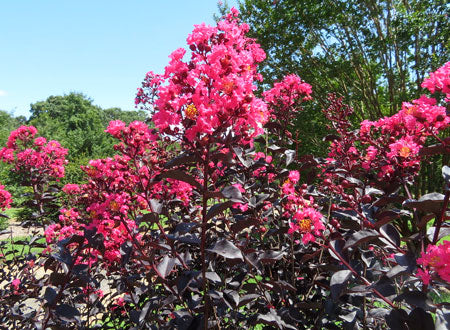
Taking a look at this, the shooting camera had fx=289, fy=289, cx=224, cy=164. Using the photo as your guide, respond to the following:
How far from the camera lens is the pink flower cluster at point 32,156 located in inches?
140

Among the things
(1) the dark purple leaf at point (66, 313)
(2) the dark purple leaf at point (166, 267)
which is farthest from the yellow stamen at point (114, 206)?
(1) the dark purple leaf at point (66, 313)

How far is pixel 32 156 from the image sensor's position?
3.55m

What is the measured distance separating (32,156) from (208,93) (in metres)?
3.29

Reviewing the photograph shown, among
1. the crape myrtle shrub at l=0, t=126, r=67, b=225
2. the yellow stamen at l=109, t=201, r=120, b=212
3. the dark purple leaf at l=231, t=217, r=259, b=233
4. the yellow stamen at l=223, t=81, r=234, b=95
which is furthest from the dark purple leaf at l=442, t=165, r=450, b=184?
the crape myrtle shrub at l=0, t=126, r=67, b=225

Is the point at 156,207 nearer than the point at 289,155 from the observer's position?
Yes

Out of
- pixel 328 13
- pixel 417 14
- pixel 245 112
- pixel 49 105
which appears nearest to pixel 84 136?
pixel 328 13

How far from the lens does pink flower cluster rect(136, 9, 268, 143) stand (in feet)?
3.80

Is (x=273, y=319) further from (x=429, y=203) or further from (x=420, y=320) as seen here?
(x=429, y=203)

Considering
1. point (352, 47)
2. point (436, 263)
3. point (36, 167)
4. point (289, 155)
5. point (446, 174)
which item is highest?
point (352, 47)

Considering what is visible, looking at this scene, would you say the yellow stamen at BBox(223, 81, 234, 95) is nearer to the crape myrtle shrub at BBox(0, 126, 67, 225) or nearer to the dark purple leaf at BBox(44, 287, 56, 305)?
the dark purple leaf at BBox(44, 287, 56, 305)

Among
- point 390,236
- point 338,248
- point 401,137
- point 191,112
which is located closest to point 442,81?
point 401,137

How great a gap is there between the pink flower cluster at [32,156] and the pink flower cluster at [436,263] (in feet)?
12.5

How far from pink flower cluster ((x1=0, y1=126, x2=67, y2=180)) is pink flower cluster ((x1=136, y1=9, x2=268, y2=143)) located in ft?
9.91

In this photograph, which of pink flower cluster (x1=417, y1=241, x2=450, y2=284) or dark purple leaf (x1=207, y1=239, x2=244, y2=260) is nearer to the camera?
pink flower cluster (x1=417, y1=241, x2=450, y2=284)
